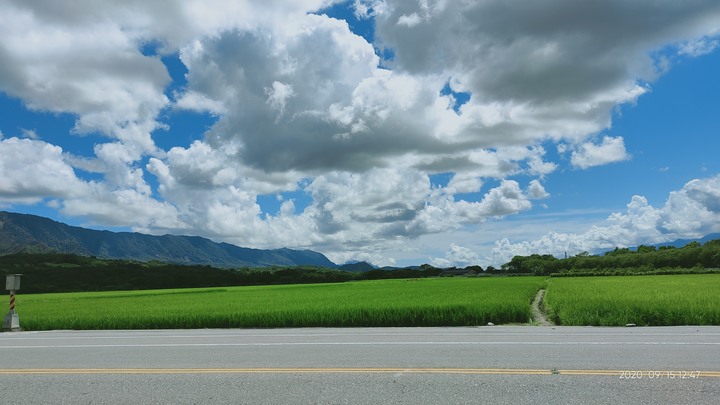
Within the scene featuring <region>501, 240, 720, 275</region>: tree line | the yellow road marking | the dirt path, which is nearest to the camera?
the yellow road marking

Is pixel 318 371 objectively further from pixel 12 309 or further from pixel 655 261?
pixel 655 261

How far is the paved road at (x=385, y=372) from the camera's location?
7.93m

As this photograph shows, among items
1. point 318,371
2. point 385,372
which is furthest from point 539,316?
point 318,371

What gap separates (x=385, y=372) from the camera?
955cm

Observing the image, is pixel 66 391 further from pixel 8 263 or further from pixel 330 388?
pixel 8 263

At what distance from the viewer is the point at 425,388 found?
27.3 ft

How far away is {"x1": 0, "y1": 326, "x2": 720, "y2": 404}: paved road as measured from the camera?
26.0 feet

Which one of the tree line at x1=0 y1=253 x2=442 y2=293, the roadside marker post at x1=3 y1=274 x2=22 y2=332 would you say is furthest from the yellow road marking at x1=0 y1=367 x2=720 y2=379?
the tree line at x1=0 y1=253 x2=442 y2=293

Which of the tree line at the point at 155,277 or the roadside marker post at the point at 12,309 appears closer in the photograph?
the roadside marker post at the point at 12,309

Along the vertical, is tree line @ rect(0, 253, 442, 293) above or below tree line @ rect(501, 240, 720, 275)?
below

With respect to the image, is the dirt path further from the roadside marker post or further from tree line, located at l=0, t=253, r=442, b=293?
tree line, located at l=0, t=253, r=442, b=293

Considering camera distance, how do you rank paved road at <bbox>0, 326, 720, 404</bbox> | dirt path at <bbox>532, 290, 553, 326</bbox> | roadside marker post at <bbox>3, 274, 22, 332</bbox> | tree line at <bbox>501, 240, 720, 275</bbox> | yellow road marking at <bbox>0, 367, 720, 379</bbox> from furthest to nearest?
tree line at <bbox>501, 240, 720, 275</bbox>, roadside marker post at <bbox>3, 274, 22, 332</bbox>, dirt path at <bbox>532, 290, 553, 326</bbox>, yellow road marking at <bbox>0, 367, 720, 379</bbox>, paved road at <bbox>0, 326, 720, 404</bbox>

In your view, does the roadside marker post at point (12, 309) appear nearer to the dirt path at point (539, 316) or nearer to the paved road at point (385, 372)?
the paved road at point (385, 372)

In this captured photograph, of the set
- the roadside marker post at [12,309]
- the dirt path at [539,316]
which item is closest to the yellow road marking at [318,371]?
the dirt path at [539,316]
